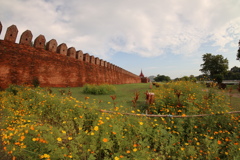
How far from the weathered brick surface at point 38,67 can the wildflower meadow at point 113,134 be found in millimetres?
3032

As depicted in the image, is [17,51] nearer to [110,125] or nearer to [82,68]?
[82,68]

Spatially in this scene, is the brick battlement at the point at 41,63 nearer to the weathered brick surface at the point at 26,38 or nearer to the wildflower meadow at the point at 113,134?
the weathered brick surface at the point at 26,38

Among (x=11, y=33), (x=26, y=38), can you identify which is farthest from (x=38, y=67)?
(x=11, y=33)

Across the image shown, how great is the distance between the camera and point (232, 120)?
2822mm

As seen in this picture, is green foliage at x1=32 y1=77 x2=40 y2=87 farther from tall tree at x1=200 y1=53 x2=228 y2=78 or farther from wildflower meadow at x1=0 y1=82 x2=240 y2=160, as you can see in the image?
tall tree at x1=200 y1=53 x2=228 y2=78

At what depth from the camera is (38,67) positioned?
7406 millimetres

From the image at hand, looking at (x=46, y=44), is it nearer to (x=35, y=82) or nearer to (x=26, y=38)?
(x=26, y=38)

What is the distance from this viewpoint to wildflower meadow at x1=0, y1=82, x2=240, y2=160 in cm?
154

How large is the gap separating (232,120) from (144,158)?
8.72 ft

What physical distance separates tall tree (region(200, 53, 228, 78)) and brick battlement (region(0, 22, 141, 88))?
100 ft

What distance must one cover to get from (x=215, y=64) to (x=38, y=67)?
35.1 m

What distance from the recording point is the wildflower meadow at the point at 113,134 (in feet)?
5.04

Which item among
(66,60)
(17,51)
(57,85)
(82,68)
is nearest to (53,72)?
(57,85)

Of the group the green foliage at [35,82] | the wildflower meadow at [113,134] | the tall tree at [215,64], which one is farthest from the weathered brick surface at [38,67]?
the tall tree at [215,64]
